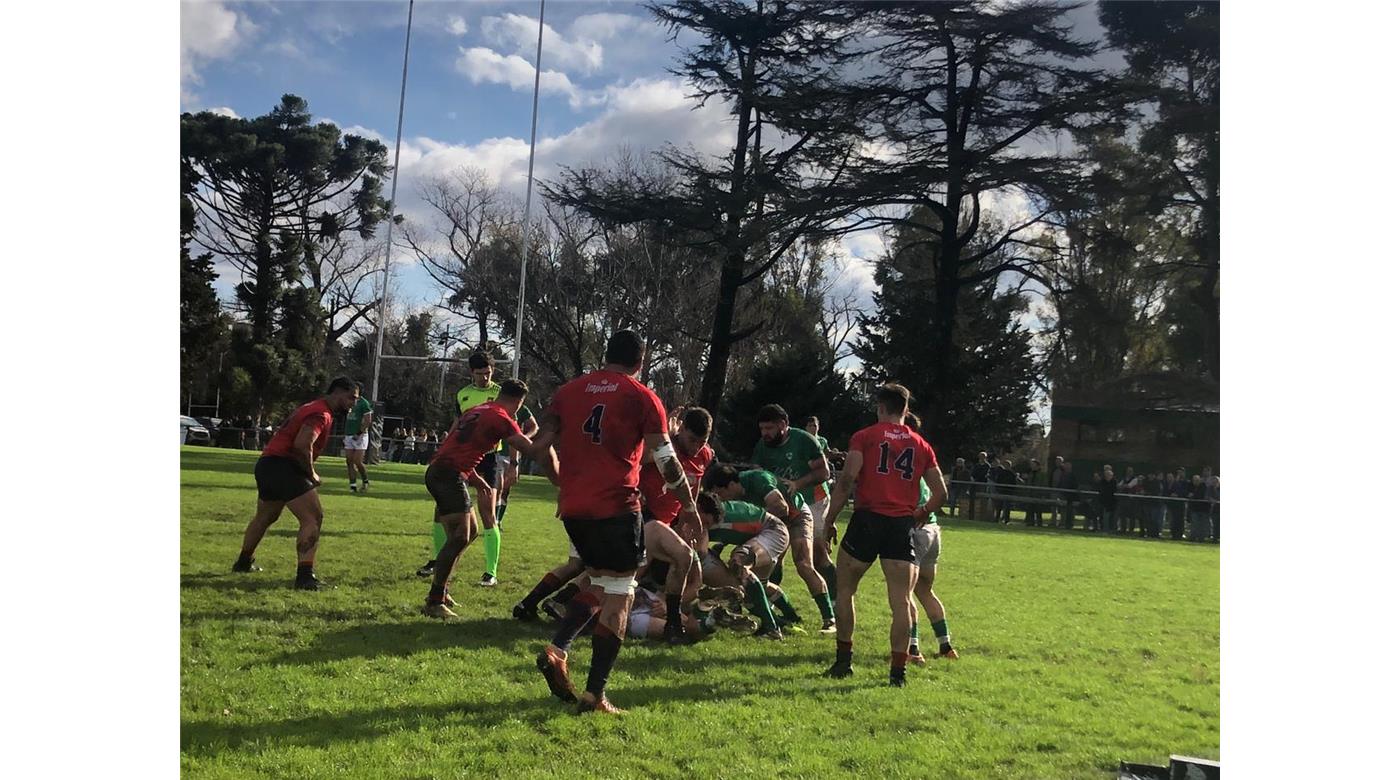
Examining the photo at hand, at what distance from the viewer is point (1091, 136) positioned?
18.3 m

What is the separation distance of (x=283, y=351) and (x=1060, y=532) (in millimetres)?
22127

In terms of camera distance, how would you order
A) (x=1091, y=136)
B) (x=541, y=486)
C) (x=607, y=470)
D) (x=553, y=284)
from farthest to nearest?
(x=553, y=284), (x=541, y=486), (x=1091, y=136), (x=607, y=470)

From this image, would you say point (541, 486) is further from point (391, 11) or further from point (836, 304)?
point (391, 11)

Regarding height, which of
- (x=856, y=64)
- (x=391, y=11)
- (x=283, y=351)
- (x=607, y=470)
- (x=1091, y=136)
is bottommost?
(x=607, y=470)

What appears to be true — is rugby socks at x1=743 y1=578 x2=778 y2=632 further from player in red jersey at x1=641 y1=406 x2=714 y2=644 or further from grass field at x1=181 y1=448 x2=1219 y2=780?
player in red jersey at x1=641 y1=406 x2=714 y2=644

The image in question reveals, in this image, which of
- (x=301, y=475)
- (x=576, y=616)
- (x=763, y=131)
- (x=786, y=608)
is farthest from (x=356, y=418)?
(x=576, y=616)

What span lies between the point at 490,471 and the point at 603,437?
442 centimetres

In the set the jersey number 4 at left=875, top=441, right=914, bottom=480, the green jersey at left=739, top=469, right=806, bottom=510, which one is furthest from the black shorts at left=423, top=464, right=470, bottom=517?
the jersey number 4 at left=875, top=441, right=914, bottom=480

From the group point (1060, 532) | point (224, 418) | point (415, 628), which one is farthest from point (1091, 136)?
point (224, 418)

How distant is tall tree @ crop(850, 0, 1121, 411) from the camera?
18750 mm

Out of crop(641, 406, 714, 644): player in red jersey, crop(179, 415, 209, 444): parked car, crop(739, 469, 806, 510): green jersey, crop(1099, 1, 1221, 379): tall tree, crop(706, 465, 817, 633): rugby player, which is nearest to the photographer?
crop(641, 406, 714, 644): player in red jersey

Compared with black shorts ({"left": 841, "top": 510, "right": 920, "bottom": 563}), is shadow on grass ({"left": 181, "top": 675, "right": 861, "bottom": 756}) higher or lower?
lower

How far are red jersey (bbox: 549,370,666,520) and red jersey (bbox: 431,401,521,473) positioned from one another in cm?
223

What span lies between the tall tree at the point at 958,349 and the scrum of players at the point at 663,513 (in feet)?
45.4
